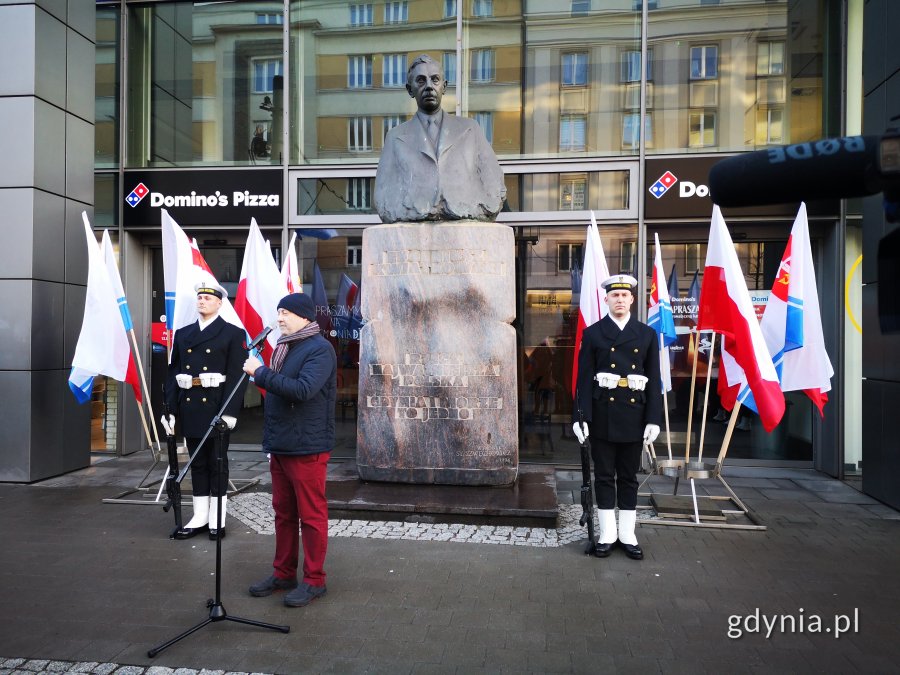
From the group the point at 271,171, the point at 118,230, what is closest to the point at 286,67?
the point at 271,171

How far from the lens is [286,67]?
9922mm

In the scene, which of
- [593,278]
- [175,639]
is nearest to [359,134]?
[593,278]

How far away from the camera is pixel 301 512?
4.35 metres

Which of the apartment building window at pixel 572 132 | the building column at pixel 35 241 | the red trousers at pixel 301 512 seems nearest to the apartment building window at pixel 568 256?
the apartment building window at pixel 572 132

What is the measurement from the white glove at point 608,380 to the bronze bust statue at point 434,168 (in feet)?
7.48

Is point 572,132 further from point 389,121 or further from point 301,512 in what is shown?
point 301,512

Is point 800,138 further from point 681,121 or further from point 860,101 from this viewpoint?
point 681,121

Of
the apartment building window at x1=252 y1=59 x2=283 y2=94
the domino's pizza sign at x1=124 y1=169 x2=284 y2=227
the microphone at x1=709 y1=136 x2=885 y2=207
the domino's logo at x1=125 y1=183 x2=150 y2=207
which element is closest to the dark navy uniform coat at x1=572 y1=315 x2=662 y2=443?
the microphone at x1=709 y1=136 x2=885 y2=207

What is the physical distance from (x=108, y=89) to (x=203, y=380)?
6499mm

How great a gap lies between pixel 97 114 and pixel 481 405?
24.0 ft

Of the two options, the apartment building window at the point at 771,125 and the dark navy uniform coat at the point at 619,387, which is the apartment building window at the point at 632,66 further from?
the dark navy uniform coat at the point at 619,387

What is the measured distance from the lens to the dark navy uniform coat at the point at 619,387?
214 inches

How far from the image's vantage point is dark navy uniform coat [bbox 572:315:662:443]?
5434mm

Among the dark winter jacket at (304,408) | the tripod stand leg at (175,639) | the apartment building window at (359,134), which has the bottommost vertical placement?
the tripod stand leg at (175,639)
